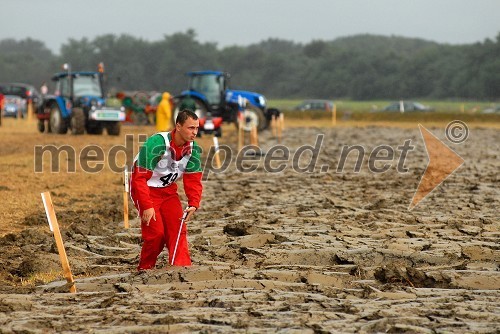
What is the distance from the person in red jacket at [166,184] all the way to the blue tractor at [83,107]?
819 inches

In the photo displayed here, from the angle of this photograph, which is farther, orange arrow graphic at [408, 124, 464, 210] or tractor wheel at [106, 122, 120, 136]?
tractor wheel at [106, 122, 120, 136]

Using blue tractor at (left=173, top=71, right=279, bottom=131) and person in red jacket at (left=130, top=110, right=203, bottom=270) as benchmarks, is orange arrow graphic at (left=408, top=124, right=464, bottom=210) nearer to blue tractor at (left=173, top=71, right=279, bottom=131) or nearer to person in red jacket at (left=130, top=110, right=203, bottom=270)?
person in red jacket at (left=130, top=110, right=203, bottom=270)

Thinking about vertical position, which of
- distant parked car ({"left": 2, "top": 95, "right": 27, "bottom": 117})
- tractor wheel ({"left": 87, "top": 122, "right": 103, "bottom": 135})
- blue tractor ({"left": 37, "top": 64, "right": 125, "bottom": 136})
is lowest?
distant parked car ({"left": 2, "top": 95, "right": 27, "bottom": 117})

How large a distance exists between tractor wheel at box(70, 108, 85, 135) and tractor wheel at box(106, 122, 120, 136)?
3.49ft

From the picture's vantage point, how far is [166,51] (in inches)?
4606

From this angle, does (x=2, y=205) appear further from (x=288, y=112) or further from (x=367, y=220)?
(x=288, y=112)

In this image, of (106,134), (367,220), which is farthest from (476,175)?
Answer: (106,134)

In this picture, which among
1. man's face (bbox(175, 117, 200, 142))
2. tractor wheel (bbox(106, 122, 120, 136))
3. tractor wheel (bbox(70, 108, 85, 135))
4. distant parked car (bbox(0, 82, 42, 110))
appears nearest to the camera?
man's face (bbox(175, 117, 200, 142))

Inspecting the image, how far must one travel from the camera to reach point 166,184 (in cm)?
798

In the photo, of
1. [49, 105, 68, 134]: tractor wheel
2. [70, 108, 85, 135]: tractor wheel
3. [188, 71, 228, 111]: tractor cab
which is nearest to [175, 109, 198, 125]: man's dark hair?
[70, 108, 85, 135]: tractor wheel

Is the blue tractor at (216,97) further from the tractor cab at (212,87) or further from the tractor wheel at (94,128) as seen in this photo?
the tractor wheel at (94,128)

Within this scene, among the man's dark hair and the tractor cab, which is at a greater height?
the man's dark hair

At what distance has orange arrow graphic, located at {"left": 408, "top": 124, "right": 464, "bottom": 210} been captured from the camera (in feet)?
46.5

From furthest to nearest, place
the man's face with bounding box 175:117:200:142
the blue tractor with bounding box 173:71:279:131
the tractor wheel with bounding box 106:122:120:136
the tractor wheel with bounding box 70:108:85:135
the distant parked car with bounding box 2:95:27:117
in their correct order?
the distant parked car with bounding box 2:95:27:117
the blue tractor with bounding box 173:71:279:131
the tractor wheel with bounding box 106:122:120:136
the tractor wheel with bounding box 70:108:85:135
the man's face with bounding box 175:117:200:142
